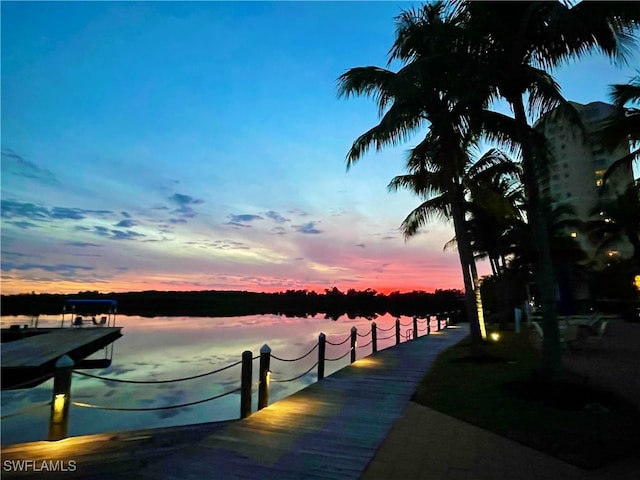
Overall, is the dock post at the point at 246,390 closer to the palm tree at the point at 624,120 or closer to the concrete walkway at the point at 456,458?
the concrete walkway at the point at 456,458

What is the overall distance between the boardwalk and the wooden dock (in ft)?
20.2

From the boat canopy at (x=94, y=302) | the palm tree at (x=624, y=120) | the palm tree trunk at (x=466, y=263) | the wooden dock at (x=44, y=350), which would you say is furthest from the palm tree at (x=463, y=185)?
the boat canopy at (x=94, y=302)

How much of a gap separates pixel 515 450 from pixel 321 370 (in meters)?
6.45

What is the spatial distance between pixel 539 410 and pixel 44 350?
18.6 metres

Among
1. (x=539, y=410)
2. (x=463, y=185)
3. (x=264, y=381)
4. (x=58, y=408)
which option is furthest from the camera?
(x=463, y=185)

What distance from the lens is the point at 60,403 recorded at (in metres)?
5.63

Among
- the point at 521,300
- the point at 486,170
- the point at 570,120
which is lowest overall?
the point at 521,300

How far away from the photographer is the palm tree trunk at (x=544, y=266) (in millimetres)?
7371

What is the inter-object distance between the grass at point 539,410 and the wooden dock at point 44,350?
1013 cm

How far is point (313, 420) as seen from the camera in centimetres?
617

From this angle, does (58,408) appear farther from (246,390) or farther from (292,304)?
(292,304)

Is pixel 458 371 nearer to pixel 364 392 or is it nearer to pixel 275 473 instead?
pixel 364 392

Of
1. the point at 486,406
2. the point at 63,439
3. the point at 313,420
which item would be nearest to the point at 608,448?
the point at 486,406

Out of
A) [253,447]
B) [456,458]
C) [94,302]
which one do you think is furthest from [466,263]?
[94,302]
